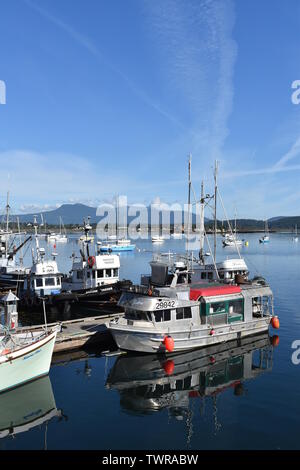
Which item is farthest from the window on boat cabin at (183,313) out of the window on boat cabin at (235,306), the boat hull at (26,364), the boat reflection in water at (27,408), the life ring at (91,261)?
the life ring at (91,261)

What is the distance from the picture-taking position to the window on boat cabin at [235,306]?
28328 mm

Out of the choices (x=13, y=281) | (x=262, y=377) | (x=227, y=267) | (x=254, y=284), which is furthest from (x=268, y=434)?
(x=13, y=281)

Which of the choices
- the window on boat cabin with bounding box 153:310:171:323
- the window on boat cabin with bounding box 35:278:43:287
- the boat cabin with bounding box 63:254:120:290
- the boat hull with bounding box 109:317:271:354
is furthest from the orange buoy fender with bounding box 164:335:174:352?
the window on boat cabin with bounding box 35:278:43:287

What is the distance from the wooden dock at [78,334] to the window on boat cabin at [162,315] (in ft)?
14.1

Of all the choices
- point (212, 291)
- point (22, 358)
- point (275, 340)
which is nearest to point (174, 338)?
point (212, 291)

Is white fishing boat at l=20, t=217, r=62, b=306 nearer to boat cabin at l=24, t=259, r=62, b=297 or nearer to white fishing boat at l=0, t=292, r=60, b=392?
boat cabin at l=24, t=259, r=62, b=297

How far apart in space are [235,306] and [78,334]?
11.2m

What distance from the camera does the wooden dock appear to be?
25.3 m

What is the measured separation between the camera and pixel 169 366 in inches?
933

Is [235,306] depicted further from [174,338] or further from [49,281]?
[49,281]

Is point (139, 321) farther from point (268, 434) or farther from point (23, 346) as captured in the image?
point (268, 434)

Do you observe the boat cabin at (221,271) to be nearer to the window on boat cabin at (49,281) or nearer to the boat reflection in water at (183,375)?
the boat reflection in water at (183,375)
